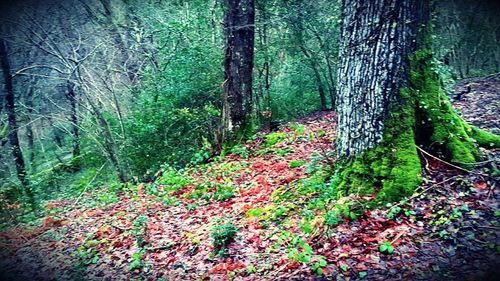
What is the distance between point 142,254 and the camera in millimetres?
5125

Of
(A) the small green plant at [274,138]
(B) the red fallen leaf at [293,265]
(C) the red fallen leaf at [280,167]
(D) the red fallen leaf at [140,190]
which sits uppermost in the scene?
(A) the small green plant at [274,138]

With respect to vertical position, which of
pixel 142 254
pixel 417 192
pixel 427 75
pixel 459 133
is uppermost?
pixel 427 75

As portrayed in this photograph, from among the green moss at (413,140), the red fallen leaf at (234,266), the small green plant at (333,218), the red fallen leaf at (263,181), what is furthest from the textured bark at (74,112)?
the green moss at (413,140)

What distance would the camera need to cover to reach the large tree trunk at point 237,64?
9047mm

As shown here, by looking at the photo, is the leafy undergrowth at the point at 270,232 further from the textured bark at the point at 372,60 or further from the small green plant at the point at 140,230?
the textured bark at the point at 372,60

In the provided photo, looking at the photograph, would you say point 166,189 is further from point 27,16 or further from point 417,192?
point 27,16

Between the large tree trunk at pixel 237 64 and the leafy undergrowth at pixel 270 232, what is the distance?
1614mm

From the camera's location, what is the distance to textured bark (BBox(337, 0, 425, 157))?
427cm

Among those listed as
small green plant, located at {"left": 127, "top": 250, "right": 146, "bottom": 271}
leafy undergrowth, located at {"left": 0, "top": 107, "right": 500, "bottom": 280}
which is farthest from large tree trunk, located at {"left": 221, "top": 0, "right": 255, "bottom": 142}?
small green plant, located at {"left": 127, "top": 250, "right": 146, "bottom": 271}

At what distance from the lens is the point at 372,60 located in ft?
14.4

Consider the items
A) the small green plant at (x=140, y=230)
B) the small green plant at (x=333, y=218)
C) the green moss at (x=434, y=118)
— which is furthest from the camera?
the small green plant at (x=140, y=230)

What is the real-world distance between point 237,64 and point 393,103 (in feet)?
18.2

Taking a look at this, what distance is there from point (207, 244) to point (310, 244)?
161 centimetres

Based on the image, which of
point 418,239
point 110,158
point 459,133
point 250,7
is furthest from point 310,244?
point 110,158
